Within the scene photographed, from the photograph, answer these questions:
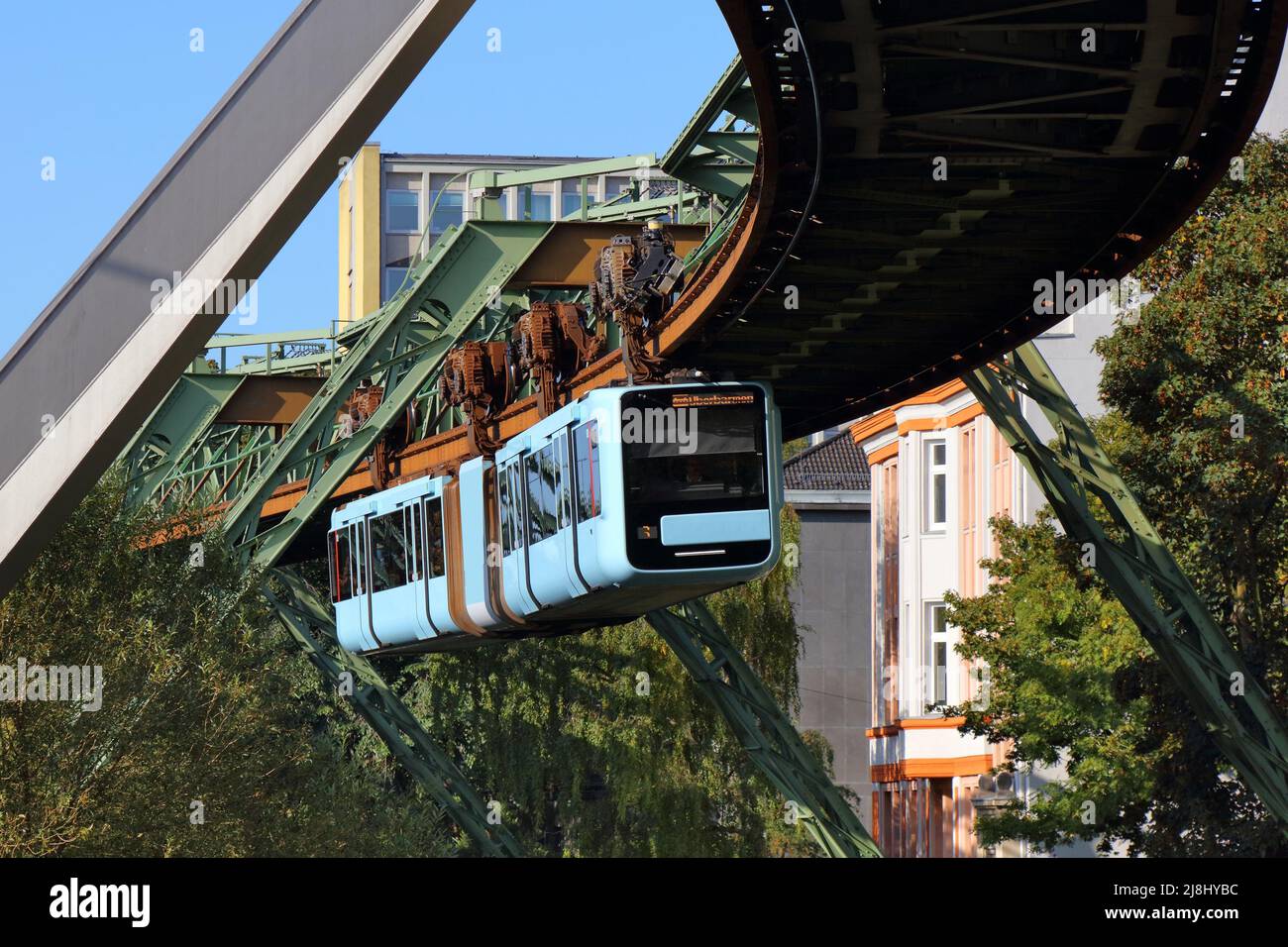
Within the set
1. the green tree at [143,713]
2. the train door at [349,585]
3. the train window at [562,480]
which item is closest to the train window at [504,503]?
the train window at [562,480]

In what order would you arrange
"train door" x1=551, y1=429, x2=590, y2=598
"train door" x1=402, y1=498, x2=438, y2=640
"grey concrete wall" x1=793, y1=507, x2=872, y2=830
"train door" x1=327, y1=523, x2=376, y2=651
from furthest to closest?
1. "grey concrete wall" x1=793, y1=507, x2=872, y2=830
2. "train door" x1=327, y1=523, x2=376, y2=651
3. "train door" x1=402, y1=498, x2=438, y2=640
4. "train door" x1=551, y1=429, x2=590, y2=598

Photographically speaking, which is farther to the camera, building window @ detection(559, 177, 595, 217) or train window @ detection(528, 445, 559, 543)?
building window @ detection(559, 177, 595, 217)

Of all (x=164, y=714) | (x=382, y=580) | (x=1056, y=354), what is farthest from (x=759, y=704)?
(x=1056, y=354)

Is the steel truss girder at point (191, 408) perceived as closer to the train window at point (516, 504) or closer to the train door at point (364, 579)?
the train door at point (364, 579)

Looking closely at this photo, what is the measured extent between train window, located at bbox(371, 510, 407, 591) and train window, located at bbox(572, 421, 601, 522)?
8.70m

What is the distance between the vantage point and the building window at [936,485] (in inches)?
1998

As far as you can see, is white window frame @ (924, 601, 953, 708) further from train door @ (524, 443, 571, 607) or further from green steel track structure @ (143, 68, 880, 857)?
train door @ (524, 443, 571, 607)

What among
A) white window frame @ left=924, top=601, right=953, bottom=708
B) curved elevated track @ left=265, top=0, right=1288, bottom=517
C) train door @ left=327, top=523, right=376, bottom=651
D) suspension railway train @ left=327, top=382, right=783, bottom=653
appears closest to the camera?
curved elevated track @ left=265, top=0, right=1288, bottom=517

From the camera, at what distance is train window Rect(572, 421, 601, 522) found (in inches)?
737

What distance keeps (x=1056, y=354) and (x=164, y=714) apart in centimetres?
3062

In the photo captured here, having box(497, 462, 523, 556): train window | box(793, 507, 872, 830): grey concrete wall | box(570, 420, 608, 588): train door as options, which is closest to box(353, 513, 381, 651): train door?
box(497, 462, 523, 556): train window
